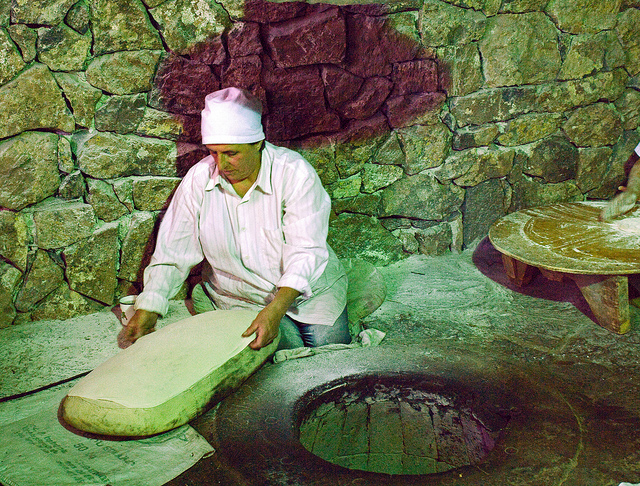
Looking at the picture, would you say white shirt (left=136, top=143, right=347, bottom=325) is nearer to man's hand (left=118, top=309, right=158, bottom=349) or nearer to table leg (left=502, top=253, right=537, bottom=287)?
man's hand (left=118, top=309, right=158, bottom=349)

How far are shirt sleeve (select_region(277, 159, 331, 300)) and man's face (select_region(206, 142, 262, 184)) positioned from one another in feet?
→ 0.61

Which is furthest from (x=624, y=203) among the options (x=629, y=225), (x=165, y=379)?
(x=165, y=379)

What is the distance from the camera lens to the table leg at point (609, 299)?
8.30 ft

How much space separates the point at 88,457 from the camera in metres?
1.78

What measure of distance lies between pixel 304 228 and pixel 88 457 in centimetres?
122

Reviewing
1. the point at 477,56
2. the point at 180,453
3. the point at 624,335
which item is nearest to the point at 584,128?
the point at 477,56

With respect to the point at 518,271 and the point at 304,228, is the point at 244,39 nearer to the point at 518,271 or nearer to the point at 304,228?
the point at 304,228

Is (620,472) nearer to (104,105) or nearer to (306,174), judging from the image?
(306,174)

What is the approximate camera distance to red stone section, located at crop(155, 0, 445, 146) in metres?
2.75

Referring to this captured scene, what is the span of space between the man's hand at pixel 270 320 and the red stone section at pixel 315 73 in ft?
3.44

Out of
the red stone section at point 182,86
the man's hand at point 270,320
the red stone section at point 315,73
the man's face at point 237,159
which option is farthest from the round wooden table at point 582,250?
the red stone section at point 182,86

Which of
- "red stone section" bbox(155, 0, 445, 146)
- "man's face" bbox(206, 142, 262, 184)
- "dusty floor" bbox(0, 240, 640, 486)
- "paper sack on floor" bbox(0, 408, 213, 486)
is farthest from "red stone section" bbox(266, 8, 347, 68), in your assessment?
"paper sack on floor" bbox(0, 408, 213, 486)

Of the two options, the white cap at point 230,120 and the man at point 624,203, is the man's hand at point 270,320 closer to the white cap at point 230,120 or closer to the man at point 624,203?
the white cap at point 230,120

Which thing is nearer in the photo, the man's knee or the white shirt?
the white shirt
